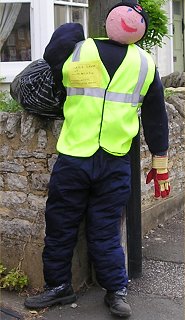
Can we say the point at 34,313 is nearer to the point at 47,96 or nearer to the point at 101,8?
the point at 47,96

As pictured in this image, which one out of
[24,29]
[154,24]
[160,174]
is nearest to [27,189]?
[160,174]

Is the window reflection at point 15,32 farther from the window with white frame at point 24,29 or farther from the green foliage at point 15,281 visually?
the green foliage at point 15,281

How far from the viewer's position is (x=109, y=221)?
144 inches

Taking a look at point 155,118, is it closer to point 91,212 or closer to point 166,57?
point 91,212

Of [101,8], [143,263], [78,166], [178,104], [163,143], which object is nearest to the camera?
[78,166]

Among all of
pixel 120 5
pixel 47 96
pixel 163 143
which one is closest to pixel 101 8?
pixel 120 5

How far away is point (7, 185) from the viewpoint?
13.8ft

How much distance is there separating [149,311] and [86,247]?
614mm

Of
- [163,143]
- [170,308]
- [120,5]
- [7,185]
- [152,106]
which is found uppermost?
[120,5]

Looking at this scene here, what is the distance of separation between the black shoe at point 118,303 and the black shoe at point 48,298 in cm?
29

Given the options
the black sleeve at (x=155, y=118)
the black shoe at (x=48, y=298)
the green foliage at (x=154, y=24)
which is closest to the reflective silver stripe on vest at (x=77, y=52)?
the black sleeve at (x=155, y=118)

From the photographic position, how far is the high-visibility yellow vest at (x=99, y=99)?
351cm

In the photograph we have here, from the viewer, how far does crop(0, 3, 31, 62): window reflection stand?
7.67 meters

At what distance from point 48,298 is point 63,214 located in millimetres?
572
